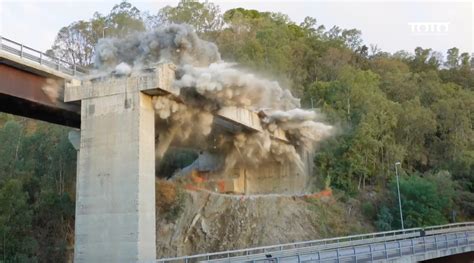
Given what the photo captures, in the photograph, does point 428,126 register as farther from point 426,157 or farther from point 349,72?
point 349,72

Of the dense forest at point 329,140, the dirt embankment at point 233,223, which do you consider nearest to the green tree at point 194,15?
the dense forest at point 329,140

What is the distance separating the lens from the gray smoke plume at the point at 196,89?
1133 inches

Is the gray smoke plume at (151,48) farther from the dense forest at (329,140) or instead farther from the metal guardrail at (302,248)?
the metal guardrail at (302,248)

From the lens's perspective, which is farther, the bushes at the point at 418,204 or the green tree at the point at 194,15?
the green tree at the point at 194,15

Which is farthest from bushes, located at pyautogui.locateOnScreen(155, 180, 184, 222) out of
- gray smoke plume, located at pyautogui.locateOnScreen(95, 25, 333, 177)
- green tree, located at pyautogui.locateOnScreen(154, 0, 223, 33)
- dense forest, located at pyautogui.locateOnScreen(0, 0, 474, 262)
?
green tree, located at pyautogui.locateOnScreen(154, 0, 223, 33)

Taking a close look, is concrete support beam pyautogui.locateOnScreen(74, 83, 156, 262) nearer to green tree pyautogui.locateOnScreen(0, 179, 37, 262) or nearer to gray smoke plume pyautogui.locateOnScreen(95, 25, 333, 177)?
gray smoke plume pyautogui.locateOnScreen(95, 25, 333, 177)

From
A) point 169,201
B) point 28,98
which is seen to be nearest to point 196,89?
point 28,98

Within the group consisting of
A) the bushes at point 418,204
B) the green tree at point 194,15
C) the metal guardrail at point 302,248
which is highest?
the green tree at point 194,15

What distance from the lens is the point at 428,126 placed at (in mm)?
55156

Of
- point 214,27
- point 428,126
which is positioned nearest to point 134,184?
point 428,126

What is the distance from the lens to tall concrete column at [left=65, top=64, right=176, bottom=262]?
23250 millimetres

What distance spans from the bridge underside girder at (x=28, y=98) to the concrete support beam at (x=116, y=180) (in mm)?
2195

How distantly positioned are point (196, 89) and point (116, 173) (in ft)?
24.6

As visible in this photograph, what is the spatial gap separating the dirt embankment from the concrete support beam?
8543 mm
